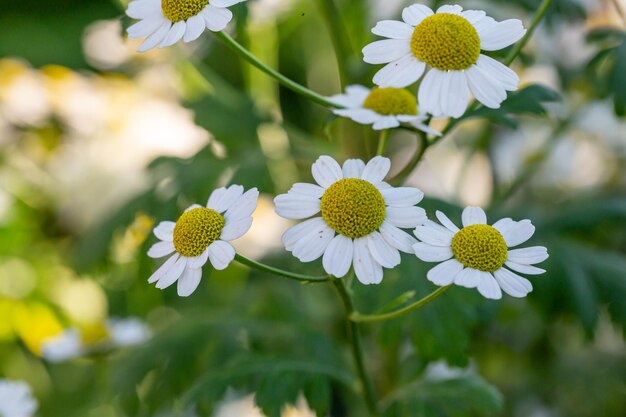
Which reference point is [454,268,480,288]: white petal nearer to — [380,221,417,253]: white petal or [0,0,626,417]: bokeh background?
[380,221,417,253]: white petal

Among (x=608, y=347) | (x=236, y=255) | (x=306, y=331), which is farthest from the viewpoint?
(x=608, y=347)

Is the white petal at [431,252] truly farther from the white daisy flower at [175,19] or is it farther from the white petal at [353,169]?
the white daisy flower at [175,19]

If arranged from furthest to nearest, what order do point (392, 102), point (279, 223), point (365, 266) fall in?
point (279, 223), point (392, 102), point (365, 266)

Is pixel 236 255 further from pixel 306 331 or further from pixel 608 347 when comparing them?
pixel 608 347

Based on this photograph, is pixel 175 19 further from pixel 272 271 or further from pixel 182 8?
pixel 272 271

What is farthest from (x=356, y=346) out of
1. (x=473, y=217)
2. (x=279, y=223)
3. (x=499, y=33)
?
(x=279, y=223)

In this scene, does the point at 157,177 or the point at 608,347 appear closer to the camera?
the point at 157,177

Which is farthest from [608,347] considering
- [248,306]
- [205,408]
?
Result: [205,408]
